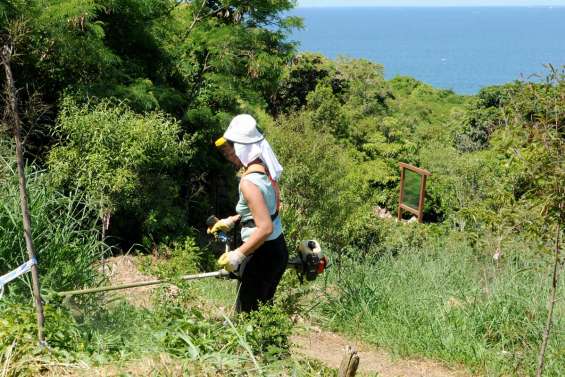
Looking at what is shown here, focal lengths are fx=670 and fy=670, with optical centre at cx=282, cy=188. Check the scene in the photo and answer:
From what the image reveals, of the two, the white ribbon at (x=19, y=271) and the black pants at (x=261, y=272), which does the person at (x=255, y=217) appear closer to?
the black pants at (x=261, y=272)

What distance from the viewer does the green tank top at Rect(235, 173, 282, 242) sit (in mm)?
3695

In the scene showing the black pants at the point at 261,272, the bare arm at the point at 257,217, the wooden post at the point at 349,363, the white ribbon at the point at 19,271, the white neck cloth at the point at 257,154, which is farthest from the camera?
the black pants at the point at 261,272

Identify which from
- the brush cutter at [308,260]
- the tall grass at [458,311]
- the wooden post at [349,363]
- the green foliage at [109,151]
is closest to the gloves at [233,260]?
the brush cutter at [308,260]

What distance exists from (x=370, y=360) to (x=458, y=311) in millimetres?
843

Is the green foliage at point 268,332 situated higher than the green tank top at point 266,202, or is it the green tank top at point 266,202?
the green tank top at point 266,202

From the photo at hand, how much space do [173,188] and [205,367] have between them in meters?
8.44

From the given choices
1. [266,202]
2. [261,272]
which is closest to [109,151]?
[261,272]

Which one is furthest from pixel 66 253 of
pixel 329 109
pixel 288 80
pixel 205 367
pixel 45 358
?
pixel 288 80

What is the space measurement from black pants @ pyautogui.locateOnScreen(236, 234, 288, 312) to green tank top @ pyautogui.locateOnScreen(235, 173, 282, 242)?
0.07m

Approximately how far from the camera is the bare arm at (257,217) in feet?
11.8

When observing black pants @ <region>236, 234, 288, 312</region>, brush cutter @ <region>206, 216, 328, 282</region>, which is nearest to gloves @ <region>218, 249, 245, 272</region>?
black pants @ <region>236, 234, 288, 312</region>

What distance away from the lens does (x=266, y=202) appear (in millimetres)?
3727

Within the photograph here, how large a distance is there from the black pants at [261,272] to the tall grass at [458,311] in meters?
1.58

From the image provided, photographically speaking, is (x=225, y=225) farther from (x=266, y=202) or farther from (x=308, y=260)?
(x=266, y=202)
